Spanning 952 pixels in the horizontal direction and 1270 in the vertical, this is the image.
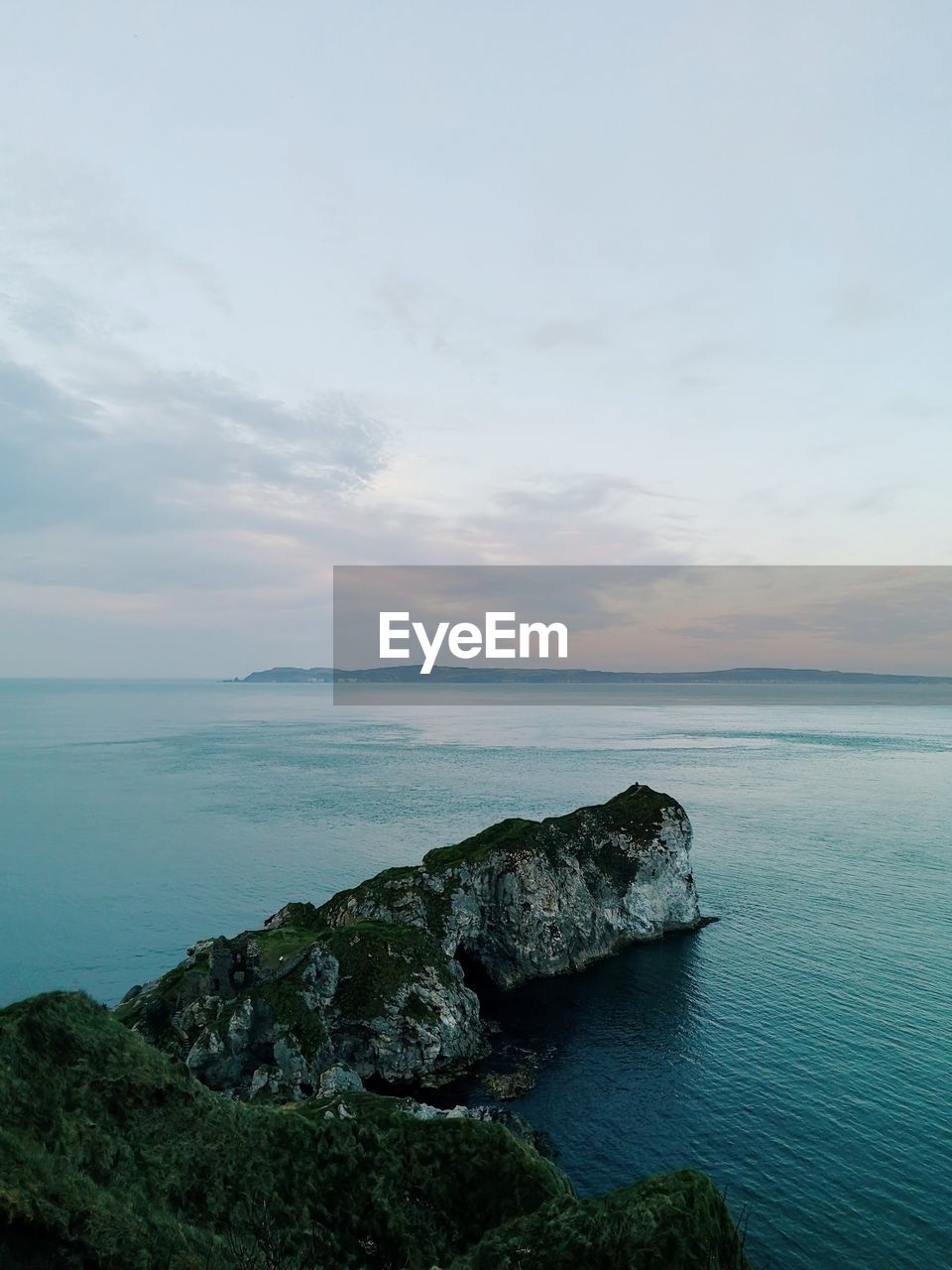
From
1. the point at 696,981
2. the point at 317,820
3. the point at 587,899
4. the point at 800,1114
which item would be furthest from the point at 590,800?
the point at 800,1114

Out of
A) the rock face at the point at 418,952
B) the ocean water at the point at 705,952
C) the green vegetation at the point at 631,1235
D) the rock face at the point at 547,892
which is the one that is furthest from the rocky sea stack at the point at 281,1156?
Answer: the rock face at the point at 547,892

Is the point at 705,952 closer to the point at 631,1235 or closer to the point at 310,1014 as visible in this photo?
the point at 310,1014

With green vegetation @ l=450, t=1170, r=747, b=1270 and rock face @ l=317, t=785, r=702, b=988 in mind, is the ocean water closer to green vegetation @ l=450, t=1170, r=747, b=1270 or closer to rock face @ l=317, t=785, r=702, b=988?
rock face @ l=317, t=785, r=702, b=988

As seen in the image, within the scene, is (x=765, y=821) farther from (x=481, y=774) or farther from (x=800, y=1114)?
(x=800, y=1114)

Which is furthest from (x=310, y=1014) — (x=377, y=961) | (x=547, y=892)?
(x=547, y=892)

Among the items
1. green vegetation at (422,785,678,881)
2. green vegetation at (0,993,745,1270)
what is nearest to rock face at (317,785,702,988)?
green vegetation at (422,785,678,881)
